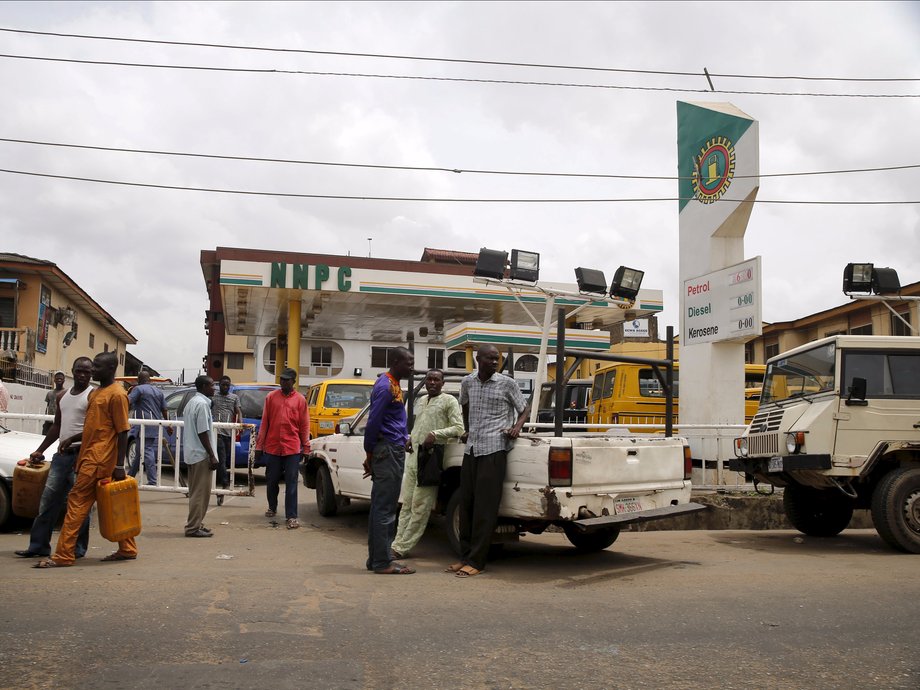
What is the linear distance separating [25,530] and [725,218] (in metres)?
10.8

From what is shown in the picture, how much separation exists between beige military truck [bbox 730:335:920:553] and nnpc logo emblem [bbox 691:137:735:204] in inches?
192

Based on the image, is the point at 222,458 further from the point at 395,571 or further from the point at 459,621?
the point at 459,621

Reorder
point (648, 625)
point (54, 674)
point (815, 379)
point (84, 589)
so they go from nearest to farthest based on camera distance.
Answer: point (54, 674)
point (648, 625)
point (84, 589)
point (815, 379)

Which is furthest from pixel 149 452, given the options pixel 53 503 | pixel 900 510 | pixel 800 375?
pixel 900 510

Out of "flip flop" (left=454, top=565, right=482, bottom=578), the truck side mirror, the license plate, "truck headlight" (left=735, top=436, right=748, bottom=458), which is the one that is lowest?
"flip flop" (left=454, top=565, right=482, bottom=578)

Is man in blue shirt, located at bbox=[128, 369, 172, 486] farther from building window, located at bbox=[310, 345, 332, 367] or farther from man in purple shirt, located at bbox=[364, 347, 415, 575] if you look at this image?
building window, located at bbox=[310, 345, 332, 367]

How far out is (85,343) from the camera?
1409 inches

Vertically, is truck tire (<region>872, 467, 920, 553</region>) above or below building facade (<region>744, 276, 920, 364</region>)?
below

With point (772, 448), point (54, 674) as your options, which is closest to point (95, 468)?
point (54, 674)

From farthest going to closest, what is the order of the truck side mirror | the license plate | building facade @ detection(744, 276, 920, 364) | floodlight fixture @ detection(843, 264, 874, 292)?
building facade @ detection(744, 276, 920, 364) < floodlight fixture @ detection(843, 264, 874, 292) < the truck side mirror < the license plate

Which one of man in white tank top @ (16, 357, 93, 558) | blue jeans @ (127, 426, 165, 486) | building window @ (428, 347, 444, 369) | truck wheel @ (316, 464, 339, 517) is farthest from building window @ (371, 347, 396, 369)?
man in white tank top @ (16, 357, 93, 558)

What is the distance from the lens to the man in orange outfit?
6.85 metres

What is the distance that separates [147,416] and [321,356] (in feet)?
84.7

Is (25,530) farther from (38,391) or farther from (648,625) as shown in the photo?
(38,391)
